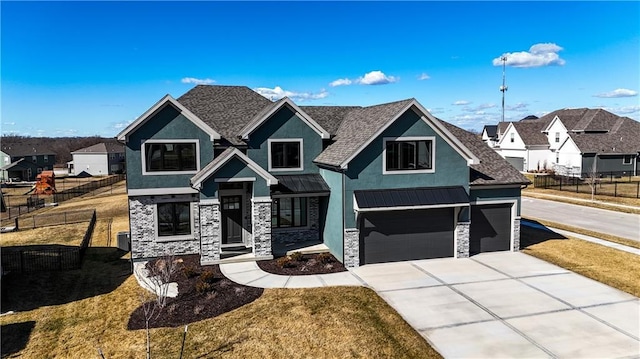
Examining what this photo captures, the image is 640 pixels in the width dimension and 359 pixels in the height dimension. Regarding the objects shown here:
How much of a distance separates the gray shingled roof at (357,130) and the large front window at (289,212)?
253 centimetres

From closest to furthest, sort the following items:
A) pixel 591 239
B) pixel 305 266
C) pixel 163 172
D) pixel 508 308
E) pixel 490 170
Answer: pixel 508 308 < pixel 305 266 < pixel 163 172 < pixel 490 170 < pixel 591 239

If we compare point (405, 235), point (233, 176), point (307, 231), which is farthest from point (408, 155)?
point (233, 176)

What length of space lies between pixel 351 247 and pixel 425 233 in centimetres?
384

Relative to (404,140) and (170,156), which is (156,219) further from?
(404,140)

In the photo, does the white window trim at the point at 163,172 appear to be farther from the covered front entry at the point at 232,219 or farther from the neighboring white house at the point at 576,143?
the neighboring white house at the point at 576,143

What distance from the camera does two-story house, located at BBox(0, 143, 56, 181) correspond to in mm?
77012

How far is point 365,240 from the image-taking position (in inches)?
750

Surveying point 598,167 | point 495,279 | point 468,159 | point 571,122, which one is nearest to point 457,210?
point 468,159

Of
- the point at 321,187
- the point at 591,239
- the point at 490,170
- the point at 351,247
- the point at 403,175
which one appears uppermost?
the point at 490,170

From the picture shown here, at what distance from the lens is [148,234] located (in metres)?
19.9

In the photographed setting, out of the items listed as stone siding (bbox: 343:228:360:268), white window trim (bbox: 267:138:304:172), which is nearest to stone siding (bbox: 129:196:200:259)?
white window trim (bbox: 267:138:304:172)

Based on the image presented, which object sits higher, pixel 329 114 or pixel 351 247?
pixel 329 114

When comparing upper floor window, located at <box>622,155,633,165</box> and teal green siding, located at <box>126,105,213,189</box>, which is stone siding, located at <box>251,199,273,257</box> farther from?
upper floor window, located at <box>622,155,633,165</box>

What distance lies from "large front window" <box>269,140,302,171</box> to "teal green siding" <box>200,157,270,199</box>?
280cm
